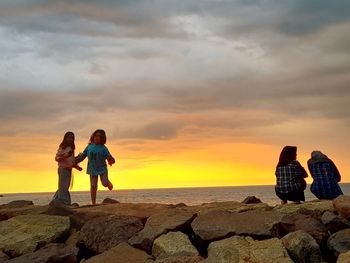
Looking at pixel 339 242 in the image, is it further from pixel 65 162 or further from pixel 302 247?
pixel 65 162

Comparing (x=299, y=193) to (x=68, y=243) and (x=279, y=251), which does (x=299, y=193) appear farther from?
(x=68, y=243)

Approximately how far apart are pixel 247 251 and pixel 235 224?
4.15 feet

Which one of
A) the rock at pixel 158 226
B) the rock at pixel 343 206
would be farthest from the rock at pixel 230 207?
the rock at pixel 343 206

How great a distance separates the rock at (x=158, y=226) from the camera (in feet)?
34.3

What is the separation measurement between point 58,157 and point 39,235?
3971 mm

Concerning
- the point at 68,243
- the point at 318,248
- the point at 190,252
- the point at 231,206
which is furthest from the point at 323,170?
the point at 68,243

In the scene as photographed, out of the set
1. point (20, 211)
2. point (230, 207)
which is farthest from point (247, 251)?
point (20, 211)

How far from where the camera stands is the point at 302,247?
948 cm

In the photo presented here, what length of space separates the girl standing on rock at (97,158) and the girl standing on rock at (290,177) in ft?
14.8

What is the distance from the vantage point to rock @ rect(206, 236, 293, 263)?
8.95 metres

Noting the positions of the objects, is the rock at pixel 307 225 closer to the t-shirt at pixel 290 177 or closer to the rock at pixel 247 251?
the rock at pixel 247 251

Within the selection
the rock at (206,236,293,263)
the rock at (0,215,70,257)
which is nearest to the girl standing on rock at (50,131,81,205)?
the rock at (0,215,70,257)

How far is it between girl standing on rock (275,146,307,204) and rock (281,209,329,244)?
9.04 ft

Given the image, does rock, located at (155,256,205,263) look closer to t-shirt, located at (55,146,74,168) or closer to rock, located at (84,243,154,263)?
rock, located at (84,243,154,263)
